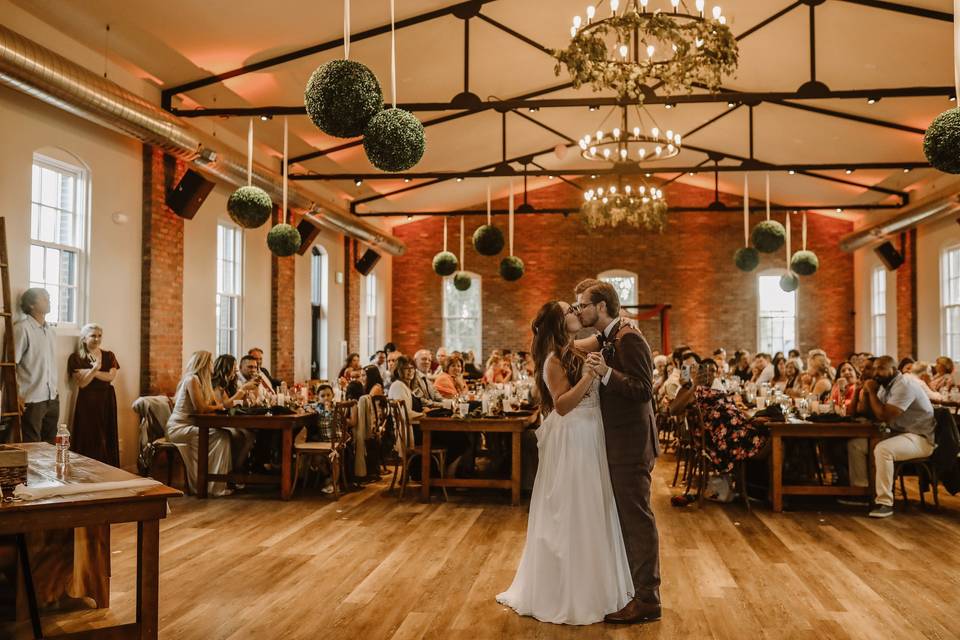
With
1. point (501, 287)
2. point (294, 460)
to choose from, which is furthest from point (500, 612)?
point (501, 287)

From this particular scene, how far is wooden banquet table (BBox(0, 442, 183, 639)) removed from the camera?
9.75 feet

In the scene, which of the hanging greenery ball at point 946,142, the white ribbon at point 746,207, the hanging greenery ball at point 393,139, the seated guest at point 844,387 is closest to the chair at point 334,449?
the hanging greenery ball at point 393,139

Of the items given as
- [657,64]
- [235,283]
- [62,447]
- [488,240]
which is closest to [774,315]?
[488,240]

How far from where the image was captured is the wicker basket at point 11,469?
10.1ft

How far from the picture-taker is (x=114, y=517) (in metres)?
3.12

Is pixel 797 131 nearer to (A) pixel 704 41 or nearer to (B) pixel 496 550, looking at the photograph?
(A) pixel 704 41

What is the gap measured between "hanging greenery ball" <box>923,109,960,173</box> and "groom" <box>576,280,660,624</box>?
2469 mm

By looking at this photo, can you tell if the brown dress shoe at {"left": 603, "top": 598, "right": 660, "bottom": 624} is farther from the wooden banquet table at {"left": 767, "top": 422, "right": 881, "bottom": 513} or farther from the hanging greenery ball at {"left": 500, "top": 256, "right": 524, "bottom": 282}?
the hanging greenery ball at {"left": 500, "top": 256, "right": 524, "bottom": 282}

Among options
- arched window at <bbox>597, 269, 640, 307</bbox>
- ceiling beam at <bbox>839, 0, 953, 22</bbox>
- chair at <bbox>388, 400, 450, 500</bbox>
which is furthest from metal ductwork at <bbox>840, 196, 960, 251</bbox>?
chair at <bbox>388, 400, 450, 500</bbox>

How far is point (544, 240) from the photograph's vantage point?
18.6 metres

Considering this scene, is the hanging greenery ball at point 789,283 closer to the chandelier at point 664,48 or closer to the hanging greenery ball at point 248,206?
the chandelier at point 664,48

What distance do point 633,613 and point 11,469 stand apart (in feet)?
9.42

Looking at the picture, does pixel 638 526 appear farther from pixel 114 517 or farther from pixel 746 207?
pixel 746 207

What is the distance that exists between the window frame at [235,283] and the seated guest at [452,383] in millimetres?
2915
